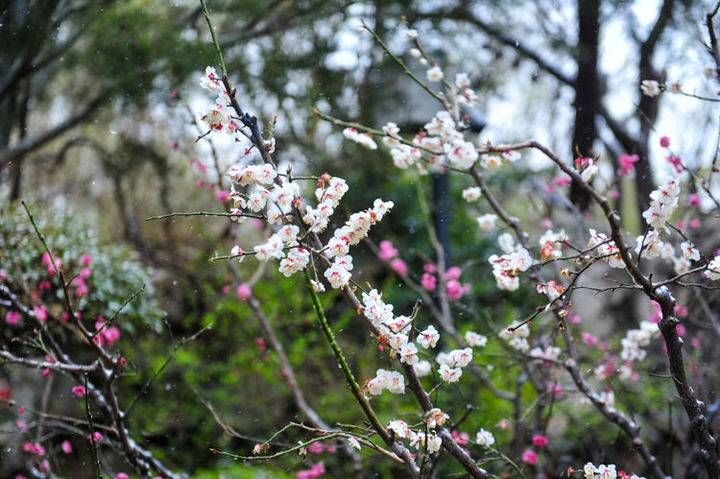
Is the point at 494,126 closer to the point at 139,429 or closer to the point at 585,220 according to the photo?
the point at 585,220

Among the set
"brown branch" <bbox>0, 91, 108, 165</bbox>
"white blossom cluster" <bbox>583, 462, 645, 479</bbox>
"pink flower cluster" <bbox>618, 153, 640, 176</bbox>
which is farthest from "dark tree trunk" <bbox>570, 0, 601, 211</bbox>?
"brown branch" <bbox>0, 91, 108, 165</bbox>

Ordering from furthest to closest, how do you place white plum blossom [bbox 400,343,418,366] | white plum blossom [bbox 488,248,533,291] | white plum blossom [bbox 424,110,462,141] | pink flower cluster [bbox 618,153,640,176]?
pink flower cluster [bbox 618,153,640,176]
white plum blossom [bbox 424,110,462,141]
white plum blossom [bbox 488,248,533,291]
white plum blossom [bbox 400,343,418,366]

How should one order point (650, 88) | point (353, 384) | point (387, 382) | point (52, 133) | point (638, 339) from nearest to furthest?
1. point (353, 384)
2. point (387, 382)
3. point (650, 88)
4. point (638, 339)
5. point (52, 133)

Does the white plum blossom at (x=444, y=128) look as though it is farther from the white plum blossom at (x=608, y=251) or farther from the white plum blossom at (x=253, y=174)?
the white plum blossom at (x=253, y=174)

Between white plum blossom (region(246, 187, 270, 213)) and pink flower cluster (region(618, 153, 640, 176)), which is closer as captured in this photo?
white plum blossom (region(246, 187, 270, 213))

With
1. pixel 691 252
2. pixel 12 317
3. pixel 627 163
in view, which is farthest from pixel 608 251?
pixel 12 317

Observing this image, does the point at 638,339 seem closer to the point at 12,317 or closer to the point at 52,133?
the point at 12,317

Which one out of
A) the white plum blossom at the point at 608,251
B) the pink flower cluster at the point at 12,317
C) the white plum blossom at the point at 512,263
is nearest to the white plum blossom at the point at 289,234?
the white plum blossom at the point at 512,263

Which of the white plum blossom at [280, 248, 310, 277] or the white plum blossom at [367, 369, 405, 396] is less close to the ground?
the white plum blossom at [280, 248, 310, 277]

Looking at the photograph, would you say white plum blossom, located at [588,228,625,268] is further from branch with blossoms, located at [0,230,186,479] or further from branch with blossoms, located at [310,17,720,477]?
branch with blossoms, located at [0,230,186,479]

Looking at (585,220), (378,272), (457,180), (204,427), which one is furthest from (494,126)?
(204,427)

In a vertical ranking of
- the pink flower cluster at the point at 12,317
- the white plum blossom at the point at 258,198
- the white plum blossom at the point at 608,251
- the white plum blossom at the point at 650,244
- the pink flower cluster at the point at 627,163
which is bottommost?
the pink flower cluster at the point at 12,317
